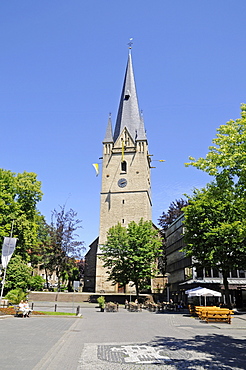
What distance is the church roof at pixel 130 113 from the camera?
5675cm

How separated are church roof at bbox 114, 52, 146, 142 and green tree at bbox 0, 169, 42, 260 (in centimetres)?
2273

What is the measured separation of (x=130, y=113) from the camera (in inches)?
2296

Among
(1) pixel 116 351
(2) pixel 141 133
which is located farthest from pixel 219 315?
(2) pixel 141 133

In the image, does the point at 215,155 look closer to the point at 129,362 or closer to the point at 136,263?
the point at 129,362

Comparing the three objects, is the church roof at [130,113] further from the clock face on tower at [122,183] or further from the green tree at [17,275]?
the green tree at [17,275]

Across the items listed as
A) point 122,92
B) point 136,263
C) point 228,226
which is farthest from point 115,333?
point 122,92

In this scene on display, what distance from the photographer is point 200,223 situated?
26500mm

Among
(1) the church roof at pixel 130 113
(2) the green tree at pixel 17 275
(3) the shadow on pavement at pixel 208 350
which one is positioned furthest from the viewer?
(1) the church roof at pixel 130 113

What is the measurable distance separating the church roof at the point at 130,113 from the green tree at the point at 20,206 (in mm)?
22731

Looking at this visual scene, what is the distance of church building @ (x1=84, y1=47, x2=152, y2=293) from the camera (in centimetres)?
5188

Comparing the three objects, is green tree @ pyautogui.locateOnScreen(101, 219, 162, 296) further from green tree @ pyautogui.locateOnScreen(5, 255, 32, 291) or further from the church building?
the church building

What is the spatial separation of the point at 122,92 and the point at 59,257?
3231cm

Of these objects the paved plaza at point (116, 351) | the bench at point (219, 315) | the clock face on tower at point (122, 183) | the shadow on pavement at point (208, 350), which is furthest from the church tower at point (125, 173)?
the shadow on pavement at point (208, 350)

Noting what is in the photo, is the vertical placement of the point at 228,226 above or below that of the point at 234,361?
above
